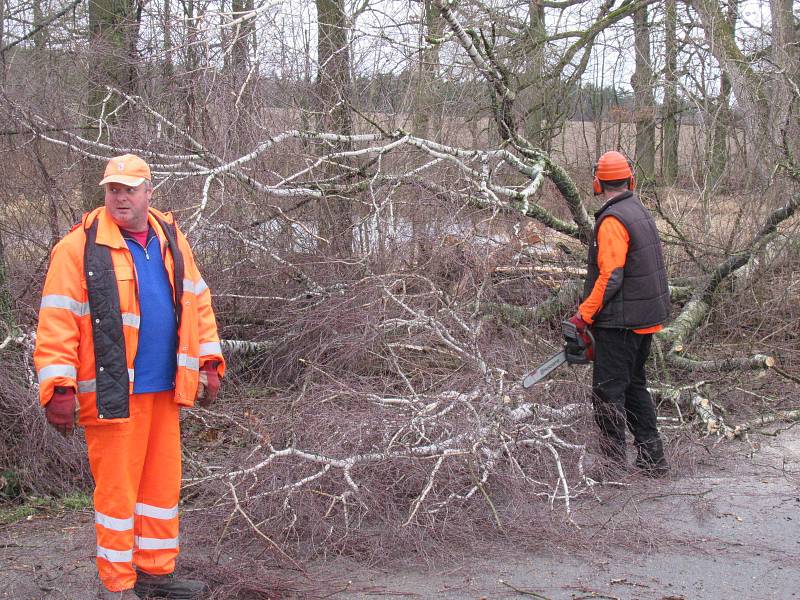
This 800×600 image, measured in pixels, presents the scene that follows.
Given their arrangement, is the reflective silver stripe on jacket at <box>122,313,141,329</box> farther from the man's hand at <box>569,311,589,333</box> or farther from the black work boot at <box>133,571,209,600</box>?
the man's hand at <box>569,311,589,333</box>

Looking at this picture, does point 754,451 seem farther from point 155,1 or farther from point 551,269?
point 155,1

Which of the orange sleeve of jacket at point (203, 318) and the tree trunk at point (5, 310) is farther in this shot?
the tree trunk at point (5, 310)

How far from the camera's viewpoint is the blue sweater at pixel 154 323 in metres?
3.80

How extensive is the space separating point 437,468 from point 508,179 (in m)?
5.08

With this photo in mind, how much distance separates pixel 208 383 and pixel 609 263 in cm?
273

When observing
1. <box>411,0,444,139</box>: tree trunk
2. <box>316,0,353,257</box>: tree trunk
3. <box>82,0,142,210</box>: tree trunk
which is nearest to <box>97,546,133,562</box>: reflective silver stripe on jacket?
<box>316,0,353,257</box>: tree trunk

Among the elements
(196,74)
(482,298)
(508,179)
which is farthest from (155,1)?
(482,298)

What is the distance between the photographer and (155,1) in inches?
354

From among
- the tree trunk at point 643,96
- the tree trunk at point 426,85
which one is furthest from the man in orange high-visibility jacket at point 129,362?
the tree trunk at point 643,96

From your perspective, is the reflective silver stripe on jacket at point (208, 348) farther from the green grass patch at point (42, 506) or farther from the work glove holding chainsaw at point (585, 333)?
the work glove holding chainsaw at point (585, 333)

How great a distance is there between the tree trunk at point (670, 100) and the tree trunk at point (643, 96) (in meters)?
0.29

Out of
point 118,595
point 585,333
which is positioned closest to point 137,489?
point 118,595

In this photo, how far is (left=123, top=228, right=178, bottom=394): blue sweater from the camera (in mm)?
3797

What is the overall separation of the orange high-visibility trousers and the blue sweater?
8 centimetres
